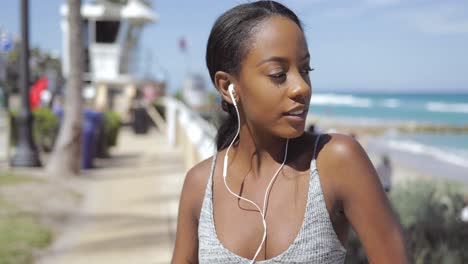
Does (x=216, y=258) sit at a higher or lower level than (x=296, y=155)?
lower

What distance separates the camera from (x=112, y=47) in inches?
1179

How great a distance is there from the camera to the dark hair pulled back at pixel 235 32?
1800 millimetres

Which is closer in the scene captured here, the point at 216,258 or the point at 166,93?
the point at 216,258

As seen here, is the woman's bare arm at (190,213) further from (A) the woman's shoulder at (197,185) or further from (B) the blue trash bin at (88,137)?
(B) the blue trash bin at (88,137)

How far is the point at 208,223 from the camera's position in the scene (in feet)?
5.93

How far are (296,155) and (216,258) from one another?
0.34m

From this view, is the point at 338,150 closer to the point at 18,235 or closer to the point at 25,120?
the point at 18,235

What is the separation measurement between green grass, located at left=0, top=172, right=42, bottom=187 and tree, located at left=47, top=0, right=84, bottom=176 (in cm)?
75

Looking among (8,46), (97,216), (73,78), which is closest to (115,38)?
(8,46)

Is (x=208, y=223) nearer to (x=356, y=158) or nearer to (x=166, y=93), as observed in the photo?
(x=356, y=158)

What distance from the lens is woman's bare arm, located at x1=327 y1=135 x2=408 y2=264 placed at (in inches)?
65.2

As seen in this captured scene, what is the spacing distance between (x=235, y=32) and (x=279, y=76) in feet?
0.64

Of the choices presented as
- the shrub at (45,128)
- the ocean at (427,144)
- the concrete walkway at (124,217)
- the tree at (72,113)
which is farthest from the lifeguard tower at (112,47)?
the tree at (72,113)

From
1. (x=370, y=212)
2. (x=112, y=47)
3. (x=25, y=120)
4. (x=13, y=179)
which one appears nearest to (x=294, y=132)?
(x=370, y=212)
